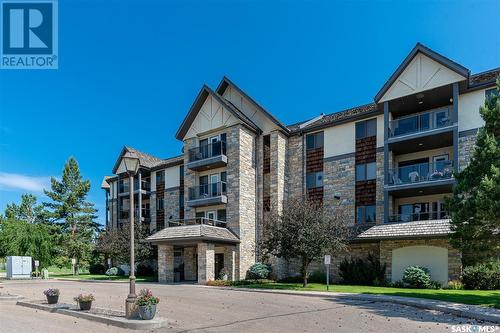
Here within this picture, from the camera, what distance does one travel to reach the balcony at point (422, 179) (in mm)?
23062

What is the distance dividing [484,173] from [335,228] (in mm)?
A: 9657

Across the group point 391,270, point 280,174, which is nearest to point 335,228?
point 391,270

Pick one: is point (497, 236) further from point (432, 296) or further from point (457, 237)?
point (432, 296)

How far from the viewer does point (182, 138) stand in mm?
34562

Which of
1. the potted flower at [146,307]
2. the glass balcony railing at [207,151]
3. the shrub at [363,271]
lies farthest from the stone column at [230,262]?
the potted flower at [146,307]

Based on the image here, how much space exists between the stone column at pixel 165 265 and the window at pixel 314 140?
44.8 feet

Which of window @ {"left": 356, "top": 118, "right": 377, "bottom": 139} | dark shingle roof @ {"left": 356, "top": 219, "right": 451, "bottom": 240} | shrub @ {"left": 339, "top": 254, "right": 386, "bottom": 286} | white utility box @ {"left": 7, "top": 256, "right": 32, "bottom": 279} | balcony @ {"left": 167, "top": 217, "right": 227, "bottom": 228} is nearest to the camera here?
dark shingle roof @ {"left": 356, "top": 219, "right": 451, "bottom": 240}

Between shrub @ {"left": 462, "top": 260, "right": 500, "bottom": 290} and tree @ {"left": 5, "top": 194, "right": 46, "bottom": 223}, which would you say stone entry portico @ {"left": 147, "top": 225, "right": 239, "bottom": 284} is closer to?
shrub @ {"left": 462, "top": 260, "right": 500, "bottom": 290}

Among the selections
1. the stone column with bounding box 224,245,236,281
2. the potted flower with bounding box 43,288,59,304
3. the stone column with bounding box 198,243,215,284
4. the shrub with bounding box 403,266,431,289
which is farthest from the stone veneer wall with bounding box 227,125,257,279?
the potted flower with bounding box 43,288,59,304

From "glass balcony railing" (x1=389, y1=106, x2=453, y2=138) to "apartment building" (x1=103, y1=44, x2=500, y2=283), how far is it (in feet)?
0.23

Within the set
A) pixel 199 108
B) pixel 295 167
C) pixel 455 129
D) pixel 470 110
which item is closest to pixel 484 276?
pixel 455 129

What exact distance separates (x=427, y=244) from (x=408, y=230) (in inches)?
55.5

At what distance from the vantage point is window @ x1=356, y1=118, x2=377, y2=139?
2722cm

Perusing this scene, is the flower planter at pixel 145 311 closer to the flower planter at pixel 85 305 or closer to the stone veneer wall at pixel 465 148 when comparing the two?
the flower planter at pixel 85 305
